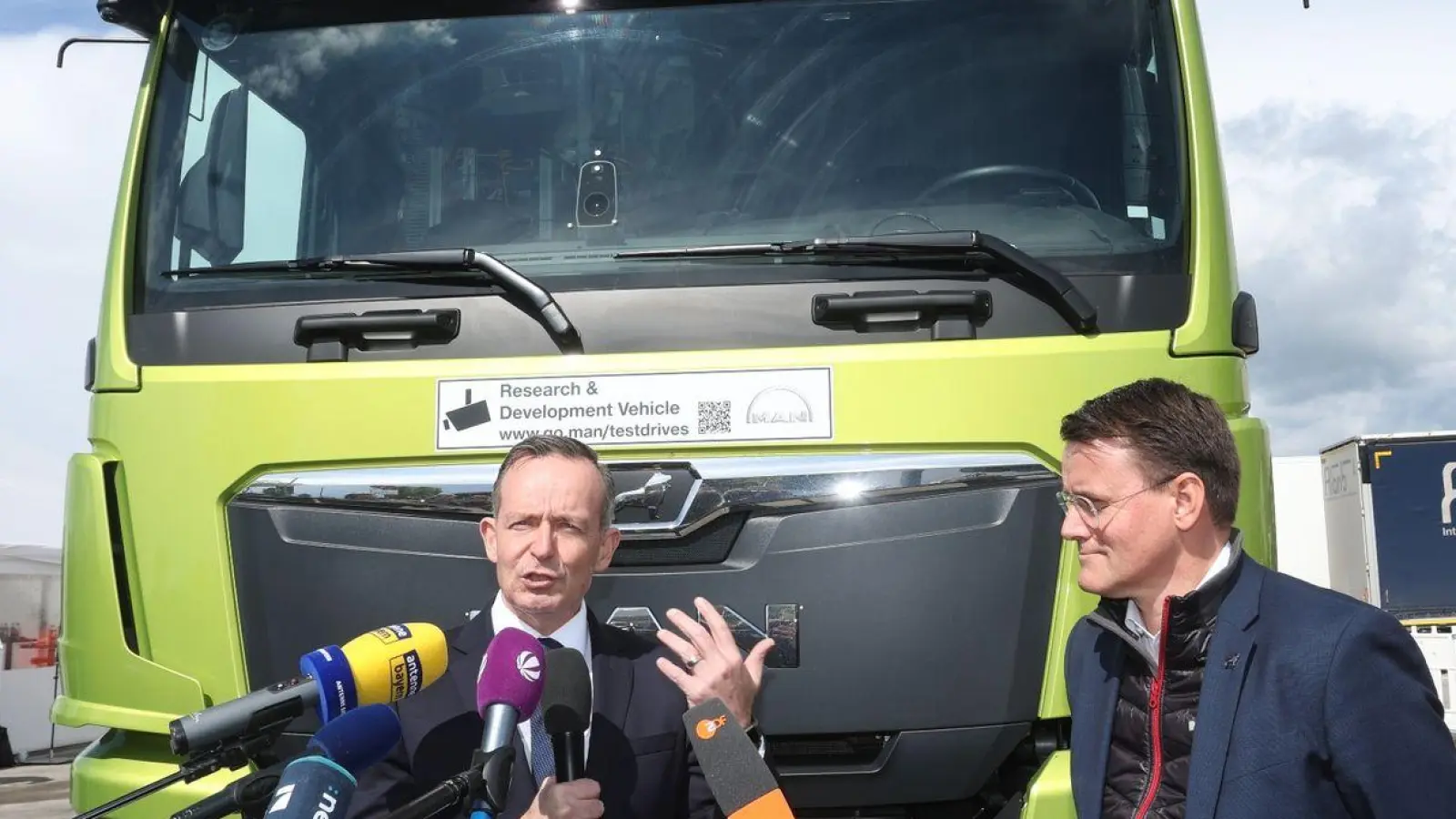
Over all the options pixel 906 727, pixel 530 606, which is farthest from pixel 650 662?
pixel 906 727

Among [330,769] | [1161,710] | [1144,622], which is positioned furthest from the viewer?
[1144,622]

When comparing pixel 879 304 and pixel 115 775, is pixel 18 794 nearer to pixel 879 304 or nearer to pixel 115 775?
pixel 115 775

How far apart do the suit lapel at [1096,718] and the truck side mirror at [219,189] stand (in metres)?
2.25

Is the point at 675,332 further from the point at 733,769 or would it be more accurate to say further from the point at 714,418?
the point at 733,769

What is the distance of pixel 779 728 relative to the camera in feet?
9.97

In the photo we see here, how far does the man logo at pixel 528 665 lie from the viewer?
2.07 meters

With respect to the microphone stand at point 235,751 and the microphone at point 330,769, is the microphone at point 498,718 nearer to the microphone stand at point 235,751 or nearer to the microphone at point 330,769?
the microphone at point 330,769

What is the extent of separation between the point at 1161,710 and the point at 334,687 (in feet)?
4.15

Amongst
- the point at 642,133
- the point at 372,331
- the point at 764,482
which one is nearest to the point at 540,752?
the point at 764,482

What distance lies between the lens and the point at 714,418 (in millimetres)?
3143

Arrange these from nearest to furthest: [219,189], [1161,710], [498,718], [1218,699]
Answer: [498,718], [1218,699], [1161,710], [219,189]

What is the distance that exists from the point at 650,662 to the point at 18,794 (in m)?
13.0

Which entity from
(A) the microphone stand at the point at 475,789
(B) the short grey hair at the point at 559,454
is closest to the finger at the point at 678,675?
(B) the short grey hair at the point at 559,454

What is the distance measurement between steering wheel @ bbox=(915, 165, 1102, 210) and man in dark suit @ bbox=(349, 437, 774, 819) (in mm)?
1208
